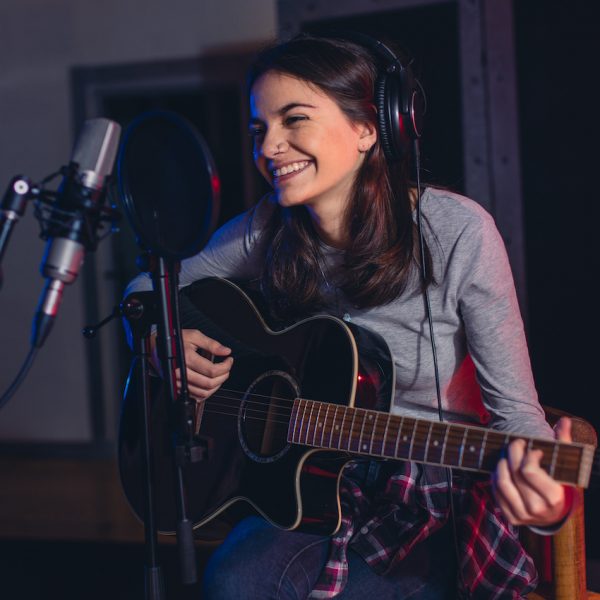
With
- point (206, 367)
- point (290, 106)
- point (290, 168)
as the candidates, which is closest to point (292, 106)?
point (290, 106)

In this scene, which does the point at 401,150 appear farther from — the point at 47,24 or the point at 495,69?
the point at 47,24

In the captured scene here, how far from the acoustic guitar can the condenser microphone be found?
0.41m

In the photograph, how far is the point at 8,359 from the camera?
4520mm

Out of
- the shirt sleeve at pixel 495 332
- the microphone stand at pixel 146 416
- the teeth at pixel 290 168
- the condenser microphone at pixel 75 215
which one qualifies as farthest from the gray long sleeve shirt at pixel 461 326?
the condenser microphone at pixel 75 215

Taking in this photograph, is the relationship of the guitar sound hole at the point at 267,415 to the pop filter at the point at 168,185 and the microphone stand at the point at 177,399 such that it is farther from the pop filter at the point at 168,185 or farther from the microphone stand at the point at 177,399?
the pop filter at the point at 168,185

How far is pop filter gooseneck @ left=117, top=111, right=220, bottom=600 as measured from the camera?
1.09 metres

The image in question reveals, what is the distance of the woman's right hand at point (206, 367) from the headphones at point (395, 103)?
55cm

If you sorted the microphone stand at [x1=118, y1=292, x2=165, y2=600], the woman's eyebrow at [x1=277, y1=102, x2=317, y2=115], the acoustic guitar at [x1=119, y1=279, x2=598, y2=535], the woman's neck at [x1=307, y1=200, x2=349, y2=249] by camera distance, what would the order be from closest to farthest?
the microphone stand at [x1=118, y1=292, x2=165, y2=600] → the acoustic guitar at [x1=119, y1=279, x2=598, y2=535] → the woman's eyebrow at [x1=277, y1=102, x2=317, y2=115] → the woman's neck at [x1=307, y1=200, x2=349, y2=249]

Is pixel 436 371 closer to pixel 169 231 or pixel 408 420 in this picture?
pixel 408 420

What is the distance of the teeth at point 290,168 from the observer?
62.4 inches

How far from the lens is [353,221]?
1.68 m

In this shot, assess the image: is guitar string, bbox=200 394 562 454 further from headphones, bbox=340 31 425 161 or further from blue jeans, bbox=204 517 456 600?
headphones, bbox=340 31 425 161

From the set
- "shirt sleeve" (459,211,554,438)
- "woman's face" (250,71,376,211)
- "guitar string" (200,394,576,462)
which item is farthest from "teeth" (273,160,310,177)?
"guitar string" (200,394,576,462)

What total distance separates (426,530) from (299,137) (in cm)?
83
